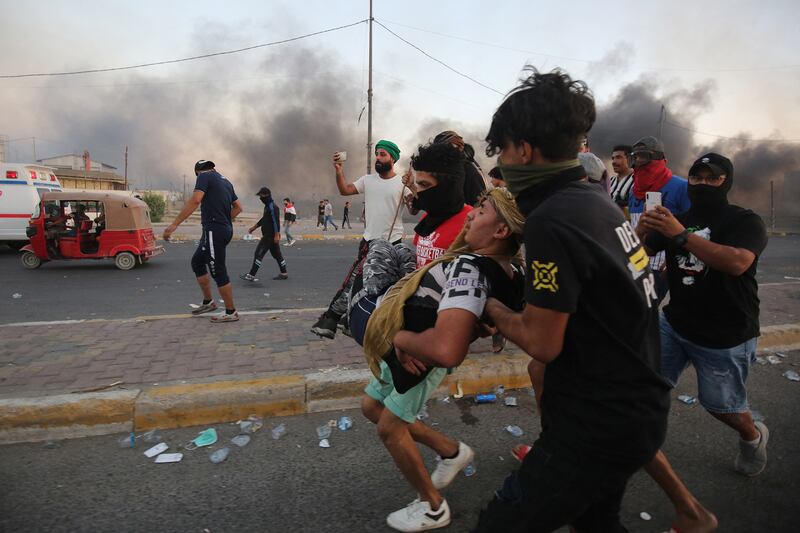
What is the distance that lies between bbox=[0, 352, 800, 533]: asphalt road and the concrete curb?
96 millimetres

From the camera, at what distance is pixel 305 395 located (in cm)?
339

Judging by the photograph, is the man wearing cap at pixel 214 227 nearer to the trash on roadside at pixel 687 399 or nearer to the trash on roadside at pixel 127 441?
the trash on roadside at pixel 127 441

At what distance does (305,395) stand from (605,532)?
2256 millimetres

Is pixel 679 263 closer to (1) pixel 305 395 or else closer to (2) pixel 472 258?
(2) pixel 472 258

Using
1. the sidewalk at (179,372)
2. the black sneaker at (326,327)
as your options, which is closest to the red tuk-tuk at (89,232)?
the sidewalk at (179,372)

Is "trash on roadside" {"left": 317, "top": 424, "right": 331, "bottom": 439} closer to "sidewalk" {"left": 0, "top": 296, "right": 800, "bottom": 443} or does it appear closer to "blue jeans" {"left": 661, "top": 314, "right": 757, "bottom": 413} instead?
"sidewalk" {"left": 0, "top": 296, "right": 800, "bottom": 443}

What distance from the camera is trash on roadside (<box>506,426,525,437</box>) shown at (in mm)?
3095

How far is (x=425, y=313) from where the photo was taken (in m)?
1.65

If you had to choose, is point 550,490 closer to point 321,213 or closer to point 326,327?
point 326,327

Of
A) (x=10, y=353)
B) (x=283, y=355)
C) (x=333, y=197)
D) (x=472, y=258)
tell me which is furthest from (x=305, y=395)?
(x=333, y=197)

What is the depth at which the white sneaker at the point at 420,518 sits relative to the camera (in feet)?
7.07

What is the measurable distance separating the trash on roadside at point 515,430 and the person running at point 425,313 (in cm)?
101

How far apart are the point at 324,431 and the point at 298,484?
1.87 feet

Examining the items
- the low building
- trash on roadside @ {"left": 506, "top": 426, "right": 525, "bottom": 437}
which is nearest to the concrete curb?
trash on roadside @ {"left": 506, "top": 426, "right": 525, "bottom": 437}
